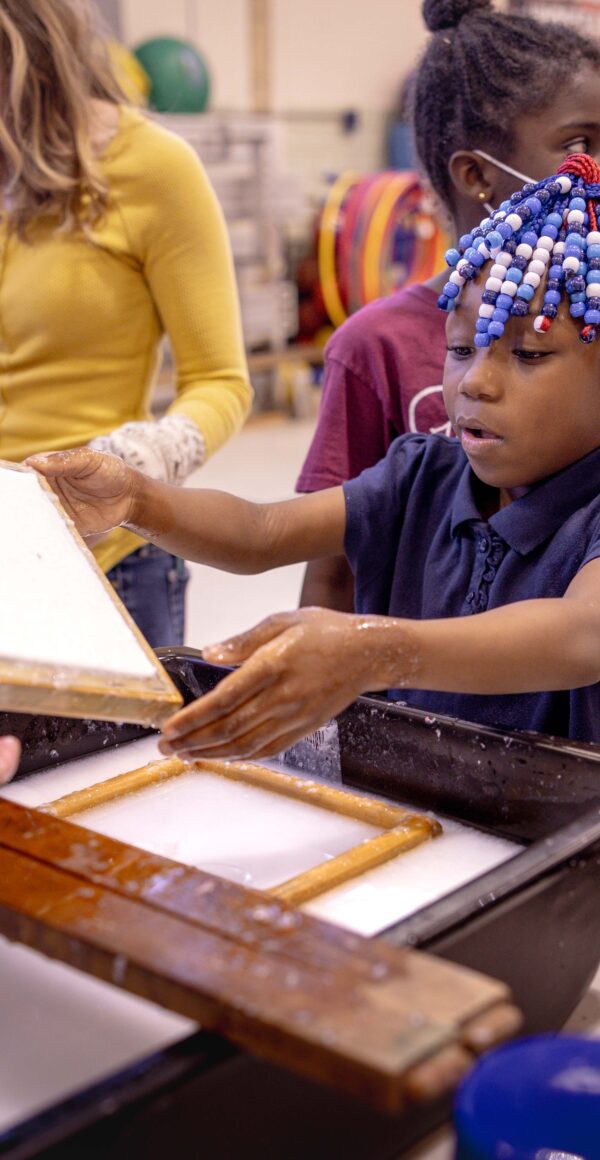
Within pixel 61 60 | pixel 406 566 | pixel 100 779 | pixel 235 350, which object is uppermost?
pixel 61 60

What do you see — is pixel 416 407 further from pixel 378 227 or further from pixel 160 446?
pixel 378 227

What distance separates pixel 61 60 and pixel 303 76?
20.1ft

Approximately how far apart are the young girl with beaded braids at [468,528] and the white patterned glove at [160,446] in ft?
1.06

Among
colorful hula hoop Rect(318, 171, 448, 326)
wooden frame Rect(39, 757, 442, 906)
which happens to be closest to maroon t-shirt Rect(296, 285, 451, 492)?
wooden frame Rect(39, 757, 442, 906)

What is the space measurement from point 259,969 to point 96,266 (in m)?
1.36

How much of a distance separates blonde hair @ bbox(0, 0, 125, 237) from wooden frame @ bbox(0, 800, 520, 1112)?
1191 millimetres

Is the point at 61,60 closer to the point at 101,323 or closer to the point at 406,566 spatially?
the point at 101,323

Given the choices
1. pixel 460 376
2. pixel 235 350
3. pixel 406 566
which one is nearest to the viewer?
pixel 460 376

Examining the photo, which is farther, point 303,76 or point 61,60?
point 303,76

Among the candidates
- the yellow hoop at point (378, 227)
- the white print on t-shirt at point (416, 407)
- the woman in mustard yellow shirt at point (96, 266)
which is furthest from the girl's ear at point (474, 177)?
the yellow hoop at point (378, 227)

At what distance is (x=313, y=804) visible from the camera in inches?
47.0

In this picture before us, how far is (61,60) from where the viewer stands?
1.74m

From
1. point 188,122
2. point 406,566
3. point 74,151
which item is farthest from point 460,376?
point 188,122

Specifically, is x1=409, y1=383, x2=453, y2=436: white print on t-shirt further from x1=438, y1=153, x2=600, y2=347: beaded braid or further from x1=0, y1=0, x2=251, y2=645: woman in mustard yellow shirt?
x1=438, y1=153, x2=600, y2=347: beaded braid
